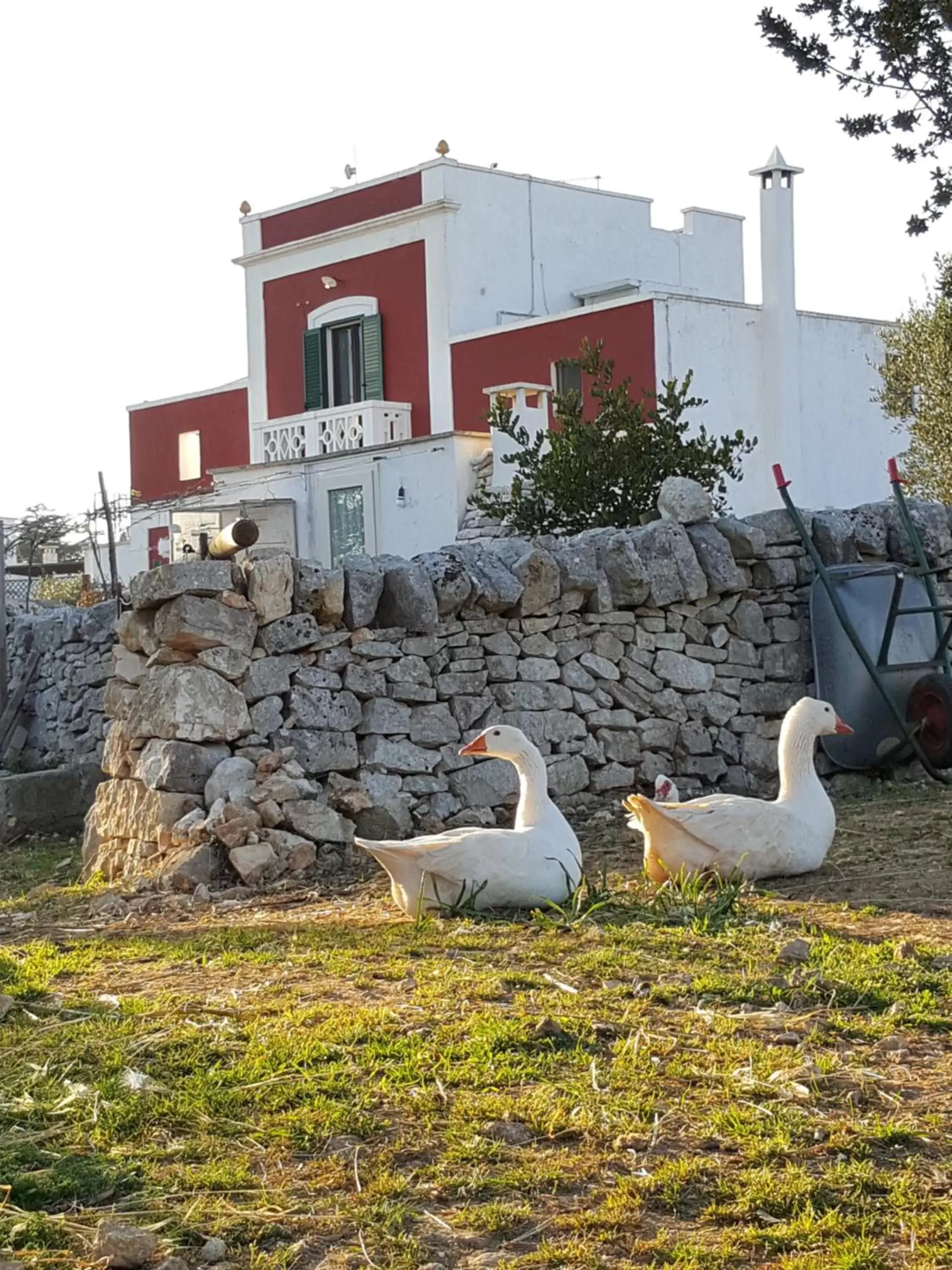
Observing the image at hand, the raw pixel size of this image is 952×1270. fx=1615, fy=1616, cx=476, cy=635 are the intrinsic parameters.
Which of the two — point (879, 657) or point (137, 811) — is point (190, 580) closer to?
point (137, 811)

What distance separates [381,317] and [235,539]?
19.4m

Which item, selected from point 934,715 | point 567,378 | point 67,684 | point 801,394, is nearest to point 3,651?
point 67,684

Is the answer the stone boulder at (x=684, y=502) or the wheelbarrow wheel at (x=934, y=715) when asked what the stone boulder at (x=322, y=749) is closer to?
the stone boulder at (x=684, y=502)

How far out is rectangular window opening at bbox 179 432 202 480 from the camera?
3098 centimetres

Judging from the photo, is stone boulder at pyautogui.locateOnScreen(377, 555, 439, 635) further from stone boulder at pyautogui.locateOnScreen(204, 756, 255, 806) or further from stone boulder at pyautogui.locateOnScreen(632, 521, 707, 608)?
stone boulder at pyautogui.locateOnScreen(632, 521, 707, 608)

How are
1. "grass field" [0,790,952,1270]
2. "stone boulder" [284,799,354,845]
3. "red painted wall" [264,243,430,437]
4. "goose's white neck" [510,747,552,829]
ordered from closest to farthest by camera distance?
"grass field" [0,790,952,1270]
"goose's white neck" [510,747,552,829]
"stone boulder" [284,799,354,845]
"red painted wall" [264,243,430,437]

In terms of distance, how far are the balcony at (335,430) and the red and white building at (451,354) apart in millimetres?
37

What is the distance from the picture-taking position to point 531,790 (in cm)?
695

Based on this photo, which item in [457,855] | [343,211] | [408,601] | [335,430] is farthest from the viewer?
[343,211]

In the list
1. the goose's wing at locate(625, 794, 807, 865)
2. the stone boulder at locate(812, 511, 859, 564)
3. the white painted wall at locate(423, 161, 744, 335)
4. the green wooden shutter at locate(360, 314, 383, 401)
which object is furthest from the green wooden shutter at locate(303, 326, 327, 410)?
the goose's wing at locate(625, 794, 807, 865)

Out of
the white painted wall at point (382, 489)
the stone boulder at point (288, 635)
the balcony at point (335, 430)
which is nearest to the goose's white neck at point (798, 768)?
the stone boulder at point (288, 635)

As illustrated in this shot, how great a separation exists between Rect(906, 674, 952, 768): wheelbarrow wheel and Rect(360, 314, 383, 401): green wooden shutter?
18413 millimetres

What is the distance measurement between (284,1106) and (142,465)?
28.7m

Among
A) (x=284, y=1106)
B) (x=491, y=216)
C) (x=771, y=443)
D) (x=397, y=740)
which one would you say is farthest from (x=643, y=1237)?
(x=491, y=216)
